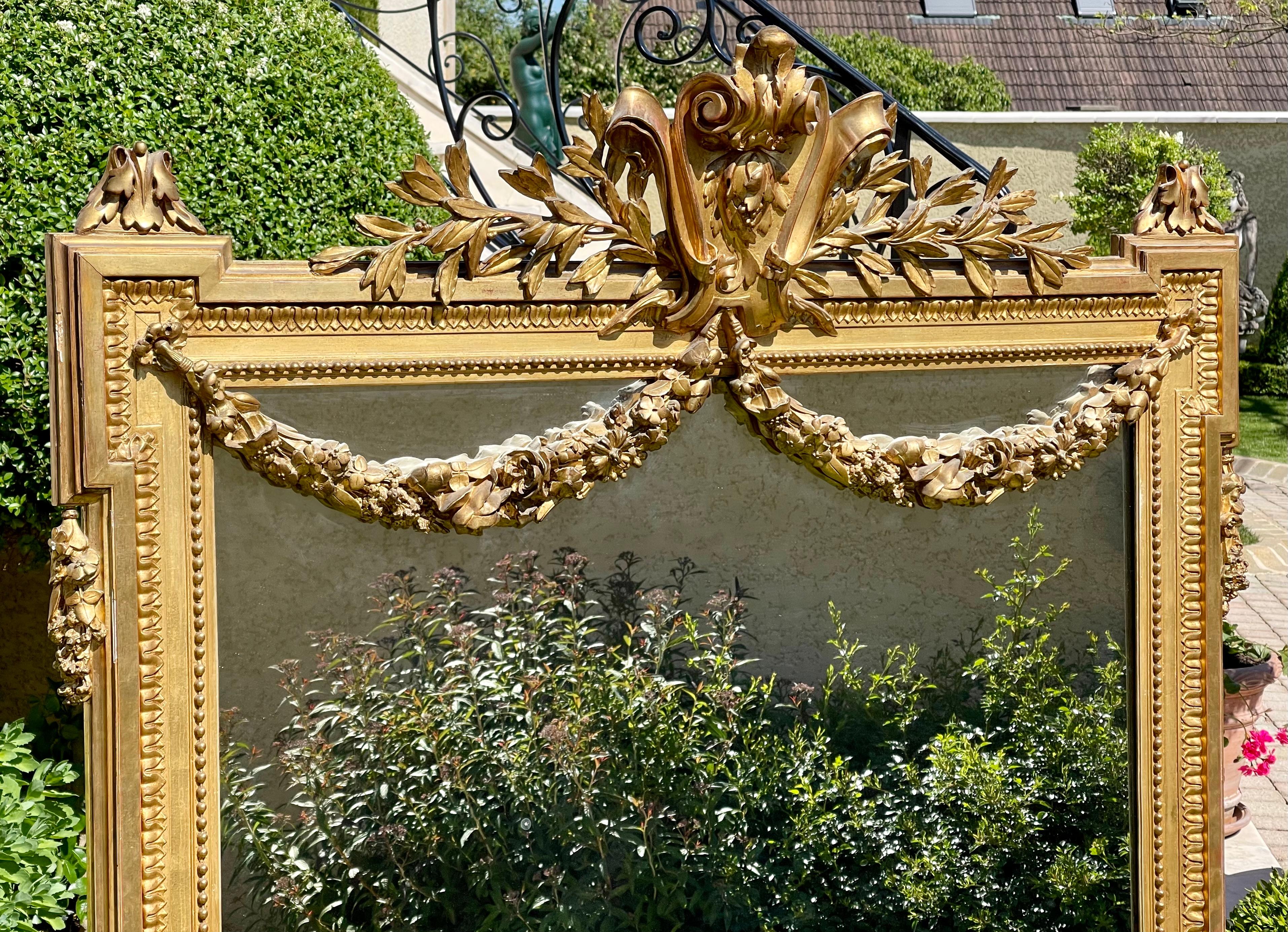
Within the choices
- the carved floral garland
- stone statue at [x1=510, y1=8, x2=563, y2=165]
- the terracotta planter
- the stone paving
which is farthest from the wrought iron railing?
the stone paving

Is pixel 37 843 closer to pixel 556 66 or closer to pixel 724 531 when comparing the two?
pixel 724 531

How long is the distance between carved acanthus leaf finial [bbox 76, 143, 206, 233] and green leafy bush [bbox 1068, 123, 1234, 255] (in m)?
7.72

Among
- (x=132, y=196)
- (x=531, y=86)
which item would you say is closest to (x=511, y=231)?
→ (x=132, y=196)

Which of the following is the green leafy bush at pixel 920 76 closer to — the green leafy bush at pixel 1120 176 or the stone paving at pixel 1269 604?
the green leafy bush at pixel 1120 176

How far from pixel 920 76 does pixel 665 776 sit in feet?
39.6

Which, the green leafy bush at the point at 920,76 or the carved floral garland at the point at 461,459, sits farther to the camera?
the green leafy bush at the point at 920,76

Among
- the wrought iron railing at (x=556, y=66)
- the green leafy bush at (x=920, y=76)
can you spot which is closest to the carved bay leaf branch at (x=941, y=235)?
the wrought iron railing at (x=556, y=66)

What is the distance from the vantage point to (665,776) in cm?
189

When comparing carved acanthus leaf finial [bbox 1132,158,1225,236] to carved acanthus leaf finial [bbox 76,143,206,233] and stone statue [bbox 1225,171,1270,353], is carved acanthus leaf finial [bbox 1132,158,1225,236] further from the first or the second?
stone statue [bbox 1225,171,1270,353]

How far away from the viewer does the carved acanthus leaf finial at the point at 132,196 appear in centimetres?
151

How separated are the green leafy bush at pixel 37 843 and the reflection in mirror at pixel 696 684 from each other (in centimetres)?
65

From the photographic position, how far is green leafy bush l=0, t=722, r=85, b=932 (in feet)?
6.98

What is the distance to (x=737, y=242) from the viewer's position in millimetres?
1750

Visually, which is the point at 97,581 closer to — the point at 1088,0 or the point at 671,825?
the point at 671,825
